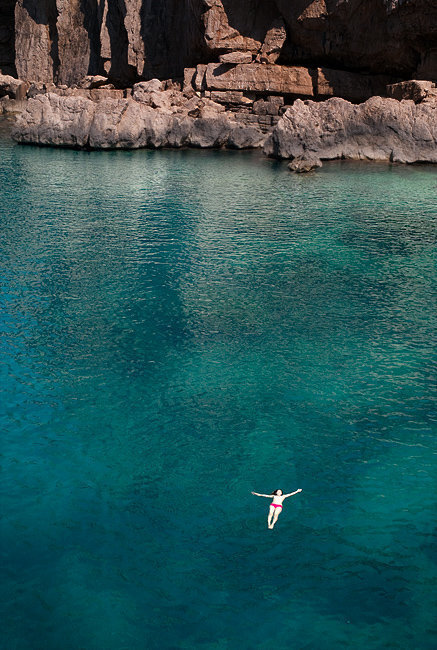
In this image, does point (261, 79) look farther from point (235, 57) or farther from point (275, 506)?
point (275, 506)

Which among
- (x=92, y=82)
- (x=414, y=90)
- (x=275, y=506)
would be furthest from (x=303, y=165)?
(x=92, y=82)

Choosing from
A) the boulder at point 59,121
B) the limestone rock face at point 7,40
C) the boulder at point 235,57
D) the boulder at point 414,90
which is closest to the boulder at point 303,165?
the boulder at point 414,90

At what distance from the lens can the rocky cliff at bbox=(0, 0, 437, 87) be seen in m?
38.2

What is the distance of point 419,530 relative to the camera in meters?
8.14

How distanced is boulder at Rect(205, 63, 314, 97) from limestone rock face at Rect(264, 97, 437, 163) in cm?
616

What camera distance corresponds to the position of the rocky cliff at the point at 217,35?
125 ft

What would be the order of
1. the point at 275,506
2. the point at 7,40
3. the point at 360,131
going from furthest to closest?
the point at 7,40 < the point at 360,131 < the point at 275,506

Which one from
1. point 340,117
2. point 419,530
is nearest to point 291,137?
point 340,117

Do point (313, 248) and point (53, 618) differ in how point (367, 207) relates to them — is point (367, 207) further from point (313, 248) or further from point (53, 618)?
point (53, 618)

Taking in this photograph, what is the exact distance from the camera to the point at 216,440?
32.3 ft

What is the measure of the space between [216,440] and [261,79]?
3580 centimetres

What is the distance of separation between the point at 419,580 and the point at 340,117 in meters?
31.2

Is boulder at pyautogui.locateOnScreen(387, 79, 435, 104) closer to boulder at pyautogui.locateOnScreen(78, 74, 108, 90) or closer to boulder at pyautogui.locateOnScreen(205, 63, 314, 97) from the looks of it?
boulder at pyautogui.locateOnScreen(205, 63, 314, 97)

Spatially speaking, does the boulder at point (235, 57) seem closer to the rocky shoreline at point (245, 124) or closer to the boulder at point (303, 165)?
the rocky shoreline at point (245, 124)
